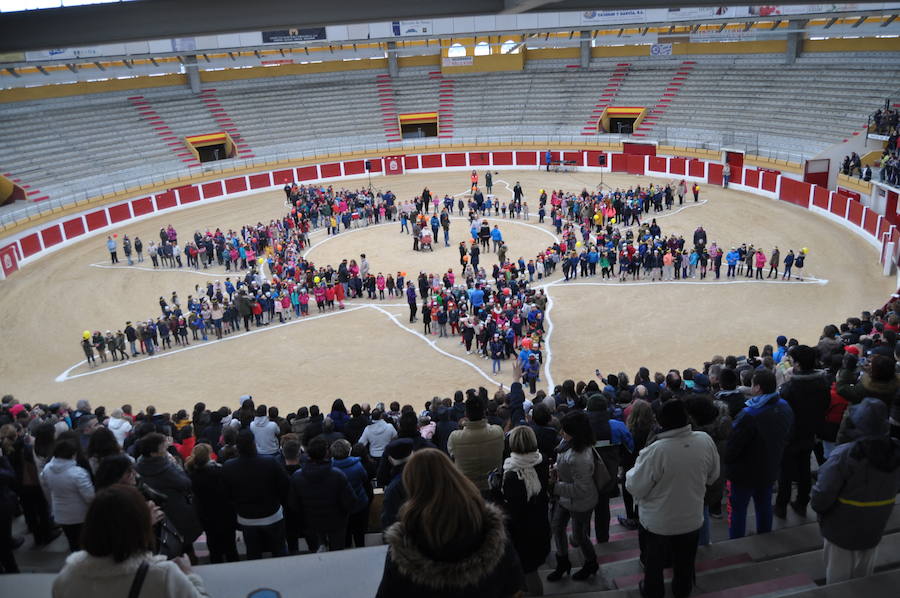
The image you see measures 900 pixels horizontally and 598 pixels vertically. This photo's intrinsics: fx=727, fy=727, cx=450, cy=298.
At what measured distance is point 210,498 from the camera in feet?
22.8

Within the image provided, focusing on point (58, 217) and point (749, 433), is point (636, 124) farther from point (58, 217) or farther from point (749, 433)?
point (749, 433)

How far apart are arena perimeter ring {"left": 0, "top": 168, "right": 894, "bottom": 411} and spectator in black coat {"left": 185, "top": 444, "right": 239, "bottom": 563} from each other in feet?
36.1

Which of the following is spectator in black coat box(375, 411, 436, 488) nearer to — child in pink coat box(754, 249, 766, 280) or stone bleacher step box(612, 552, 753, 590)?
stone bleacher step box(612, 552, 753, 590)

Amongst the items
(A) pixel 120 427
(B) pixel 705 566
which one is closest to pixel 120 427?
(A) pixel 120 427

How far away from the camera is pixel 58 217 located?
123 ft

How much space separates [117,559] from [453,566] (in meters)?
A: 1.69

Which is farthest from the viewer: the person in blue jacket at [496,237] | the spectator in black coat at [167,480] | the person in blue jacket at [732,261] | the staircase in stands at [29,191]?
the staircase in stands at [29,191]

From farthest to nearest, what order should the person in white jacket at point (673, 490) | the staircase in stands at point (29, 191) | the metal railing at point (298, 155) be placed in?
the staircase in stands at point (29, 191), the metal railing at point (298, 155), the person in white jacket at point (673, 490)

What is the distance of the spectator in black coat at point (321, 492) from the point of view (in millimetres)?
6773

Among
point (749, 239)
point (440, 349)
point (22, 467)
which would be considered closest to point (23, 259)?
point (440, 349)

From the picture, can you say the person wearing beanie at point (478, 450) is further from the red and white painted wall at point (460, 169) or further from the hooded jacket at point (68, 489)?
the red and white painted wall at point (460, 169)

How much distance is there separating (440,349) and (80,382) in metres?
10.3

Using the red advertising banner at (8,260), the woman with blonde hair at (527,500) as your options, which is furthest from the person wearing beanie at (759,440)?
the red advertising banner at (8,260)

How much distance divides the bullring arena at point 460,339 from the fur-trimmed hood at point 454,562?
2 centimetres
